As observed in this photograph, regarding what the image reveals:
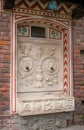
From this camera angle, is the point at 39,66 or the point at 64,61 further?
the point at 64,61

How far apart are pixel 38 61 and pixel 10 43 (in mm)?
955

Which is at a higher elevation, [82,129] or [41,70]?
[41,70]

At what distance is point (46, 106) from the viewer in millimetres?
6355

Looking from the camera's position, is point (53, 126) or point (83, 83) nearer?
point (53, 126)

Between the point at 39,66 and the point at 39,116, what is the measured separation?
49.8 inches

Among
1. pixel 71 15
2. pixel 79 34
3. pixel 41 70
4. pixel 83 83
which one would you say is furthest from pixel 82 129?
pixel 71 15

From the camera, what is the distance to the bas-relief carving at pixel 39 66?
661 centimetres

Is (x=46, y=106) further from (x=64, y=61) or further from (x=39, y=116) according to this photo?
(x=64, y=61)

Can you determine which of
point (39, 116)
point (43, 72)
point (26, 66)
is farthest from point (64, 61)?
point (39, 116)

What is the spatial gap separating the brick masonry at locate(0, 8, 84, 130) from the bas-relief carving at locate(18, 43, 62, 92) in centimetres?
44

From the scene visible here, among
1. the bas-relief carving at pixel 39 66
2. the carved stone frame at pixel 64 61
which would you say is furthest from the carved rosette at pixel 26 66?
the carved stone frame at pixel 64 61

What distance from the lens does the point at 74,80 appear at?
277 inches

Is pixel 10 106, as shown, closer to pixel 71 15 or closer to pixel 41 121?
pixel 41 121

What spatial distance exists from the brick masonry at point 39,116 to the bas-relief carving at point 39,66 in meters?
0.44
